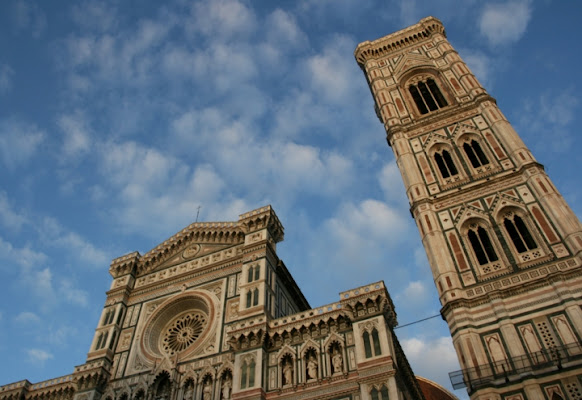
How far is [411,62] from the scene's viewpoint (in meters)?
35.6

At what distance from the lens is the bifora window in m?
31.8

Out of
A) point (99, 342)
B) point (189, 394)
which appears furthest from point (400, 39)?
point (99, 342)

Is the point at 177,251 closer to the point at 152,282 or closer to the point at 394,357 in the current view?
the point at 152,282

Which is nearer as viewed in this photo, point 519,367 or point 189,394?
point 519,367

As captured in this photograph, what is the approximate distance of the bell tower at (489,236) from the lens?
17328 millimetres

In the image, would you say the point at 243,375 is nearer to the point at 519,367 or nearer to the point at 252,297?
the point at 252,297

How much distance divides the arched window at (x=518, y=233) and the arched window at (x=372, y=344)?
24.7 ft

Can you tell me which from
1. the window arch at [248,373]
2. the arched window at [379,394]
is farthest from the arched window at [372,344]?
the window arch at [248,373]

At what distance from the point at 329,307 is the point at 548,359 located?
29.1 ft

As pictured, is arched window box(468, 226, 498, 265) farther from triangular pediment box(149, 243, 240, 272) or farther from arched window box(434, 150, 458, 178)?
triangular pediment box(149, 243, 240, 272)

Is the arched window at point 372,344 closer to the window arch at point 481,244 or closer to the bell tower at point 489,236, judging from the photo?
the bell tower at point 489,236

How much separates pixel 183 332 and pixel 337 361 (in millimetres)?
9581

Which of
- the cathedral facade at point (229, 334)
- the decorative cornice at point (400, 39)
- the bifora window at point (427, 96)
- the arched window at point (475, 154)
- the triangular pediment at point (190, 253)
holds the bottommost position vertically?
the cathedral facade at point (229, 334)

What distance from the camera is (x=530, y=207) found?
22188 millimetres
